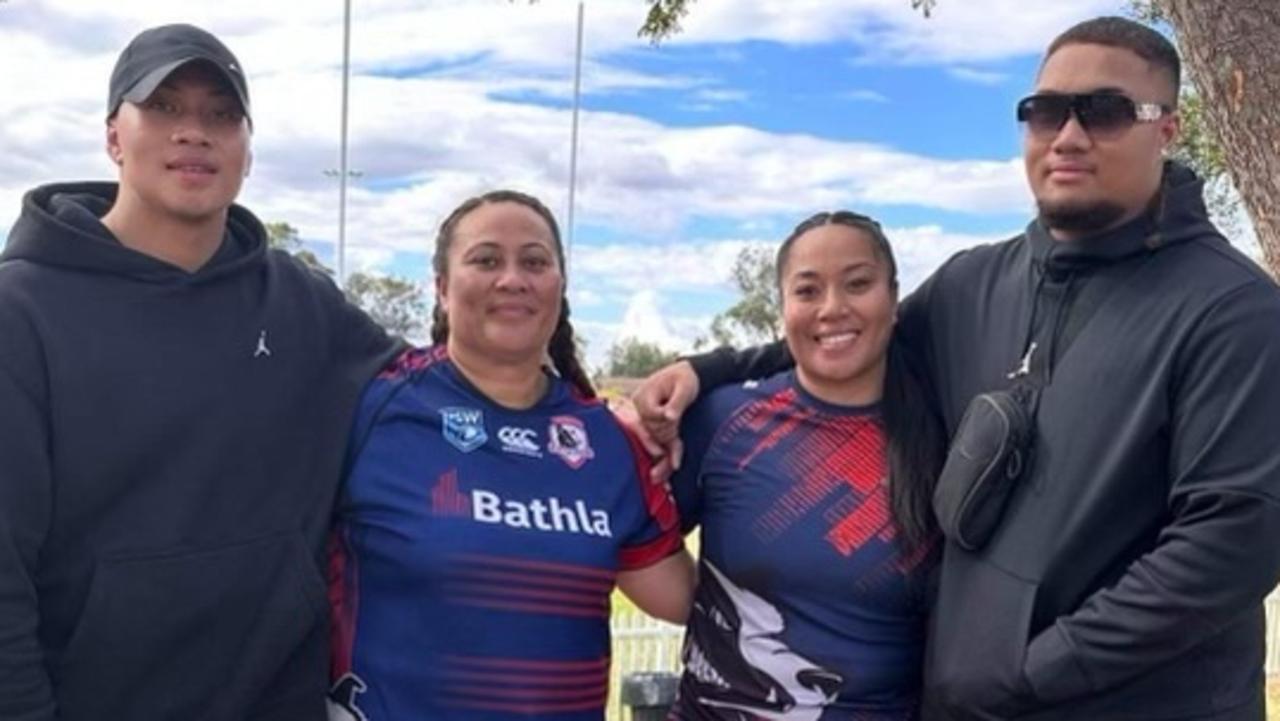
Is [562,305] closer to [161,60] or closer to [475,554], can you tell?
[475,554]

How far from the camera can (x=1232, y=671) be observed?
2.88 meters

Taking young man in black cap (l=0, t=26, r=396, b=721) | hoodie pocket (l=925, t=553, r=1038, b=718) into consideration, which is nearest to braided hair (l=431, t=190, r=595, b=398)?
young man in black cap (l=0, t=26, r=396, b=721)

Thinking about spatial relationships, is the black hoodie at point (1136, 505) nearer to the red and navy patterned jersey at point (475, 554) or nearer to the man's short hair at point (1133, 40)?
the man's short hair at point (1133, 40)

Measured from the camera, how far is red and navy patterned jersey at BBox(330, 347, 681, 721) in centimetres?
292

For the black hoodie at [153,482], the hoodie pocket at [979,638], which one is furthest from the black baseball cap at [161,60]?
the hoodie pocket at [979,638]

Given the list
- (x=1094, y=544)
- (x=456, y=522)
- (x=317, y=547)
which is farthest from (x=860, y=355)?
(x=317, y=547)

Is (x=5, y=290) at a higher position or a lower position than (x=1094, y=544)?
higher

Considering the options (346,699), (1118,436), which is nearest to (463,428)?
(346,699)

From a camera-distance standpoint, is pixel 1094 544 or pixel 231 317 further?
pixel 231 317

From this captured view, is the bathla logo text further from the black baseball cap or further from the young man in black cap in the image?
the black baseball cap

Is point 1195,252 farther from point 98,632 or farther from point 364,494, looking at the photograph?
point 98,632

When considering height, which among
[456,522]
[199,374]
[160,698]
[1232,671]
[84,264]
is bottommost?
[160,698]

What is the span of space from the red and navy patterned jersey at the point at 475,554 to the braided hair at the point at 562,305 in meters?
0.20

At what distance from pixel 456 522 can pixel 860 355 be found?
38.0 inches
